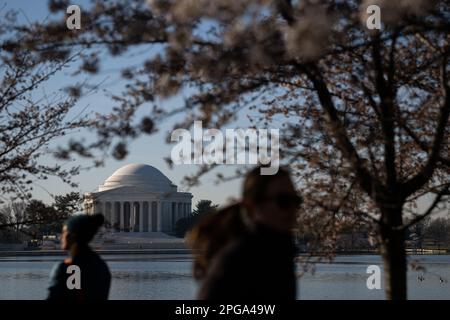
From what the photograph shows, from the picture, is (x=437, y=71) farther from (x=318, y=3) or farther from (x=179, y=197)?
(x=179, y=197)

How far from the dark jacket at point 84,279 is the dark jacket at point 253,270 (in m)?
2.18

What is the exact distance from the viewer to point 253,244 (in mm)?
3180

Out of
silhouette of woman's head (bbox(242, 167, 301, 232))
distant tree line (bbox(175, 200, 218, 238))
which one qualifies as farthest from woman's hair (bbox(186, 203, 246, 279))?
distant tree line (bbox(175, 200, 218, 238))

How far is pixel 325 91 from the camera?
747 centimetres

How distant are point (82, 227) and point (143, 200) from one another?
371 feet

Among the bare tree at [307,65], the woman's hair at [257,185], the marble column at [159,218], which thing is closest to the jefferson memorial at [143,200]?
the marble column at [159,218]

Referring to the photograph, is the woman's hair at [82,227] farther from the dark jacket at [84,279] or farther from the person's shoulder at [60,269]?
the person's shoulder at [60,269]

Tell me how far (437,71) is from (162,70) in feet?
12.7

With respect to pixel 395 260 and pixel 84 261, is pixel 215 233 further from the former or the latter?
pixel 395 260

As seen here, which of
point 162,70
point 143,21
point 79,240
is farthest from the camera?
point 162,70

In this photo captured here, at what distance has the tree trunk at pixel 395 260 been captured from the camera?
7727 millimetres

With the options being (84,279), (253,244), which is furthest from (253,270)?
(84,279)
